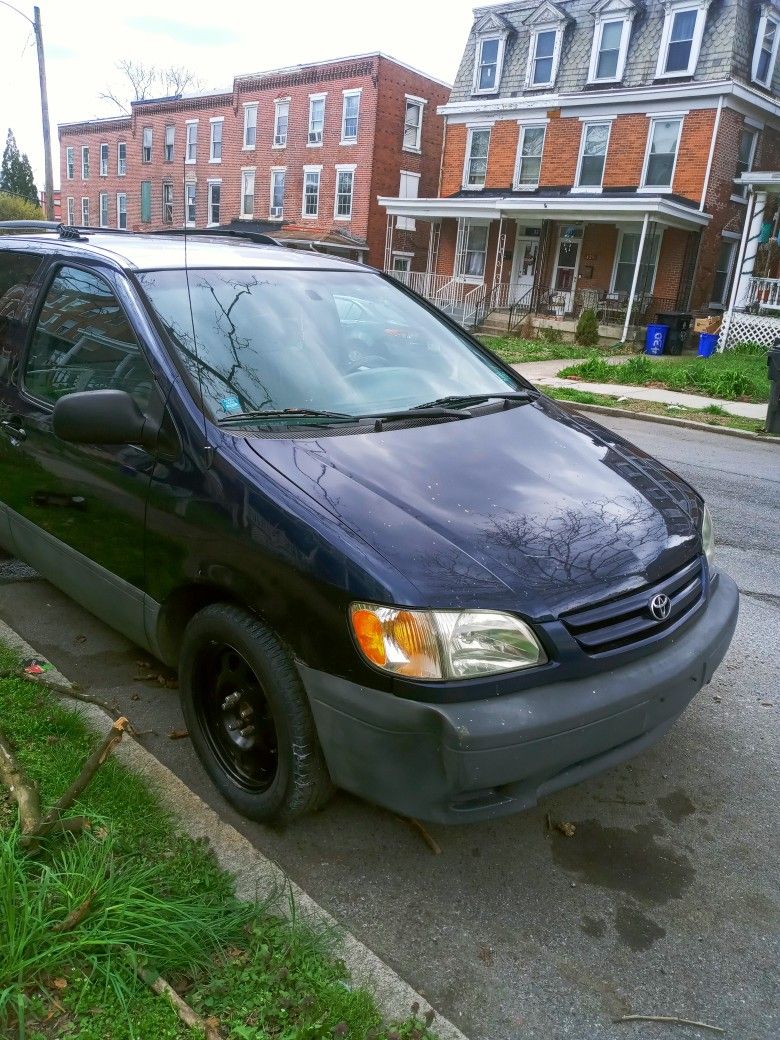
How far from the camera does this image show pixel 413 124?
108 feet

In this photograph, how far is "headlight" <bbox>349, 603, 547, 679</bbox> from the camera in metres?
2.14

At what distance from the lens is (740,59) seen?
73.5 feet

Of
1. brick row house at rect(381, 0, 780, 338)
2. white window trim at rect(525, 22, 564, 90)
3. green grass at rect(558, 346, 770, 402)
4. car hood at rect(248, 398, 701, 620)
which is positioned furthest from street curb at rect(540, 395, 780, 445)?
white window trim at rect(525, 22, 564, 90)

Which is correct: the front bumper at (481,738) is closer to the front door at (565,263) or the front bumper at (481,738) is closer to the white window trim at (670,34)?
the front door at (565,263)

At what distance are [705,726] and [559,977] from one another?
5.08ft

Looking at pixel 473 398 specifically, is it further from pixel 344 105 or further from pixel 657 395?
pixel 344 105

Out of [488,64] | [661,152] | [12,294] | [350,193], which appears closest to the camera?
[12,294]

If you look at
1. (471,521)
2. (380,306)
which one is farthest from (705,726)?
(380,306)

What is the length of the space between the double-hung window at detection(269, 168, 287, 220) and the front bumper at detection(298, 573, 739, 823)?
3637cm

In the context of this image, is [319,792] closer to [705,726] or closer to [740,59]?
[705,726]

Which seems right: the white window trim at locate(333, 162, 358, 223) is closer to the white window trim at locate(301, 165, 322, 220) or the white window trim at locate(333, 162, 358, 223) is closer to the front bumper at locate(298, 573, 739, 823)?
the white window trim at locate(301, 165, 322, 220)

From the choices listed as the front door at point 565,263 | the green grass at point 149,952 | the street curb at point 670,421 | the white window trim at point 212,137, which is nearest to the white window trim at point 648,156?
the front door at point 565,263

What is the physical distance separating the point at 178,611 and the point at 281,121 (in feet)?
121

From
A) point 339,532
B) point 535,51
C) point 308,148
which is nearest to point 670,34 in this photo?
point 535,51
